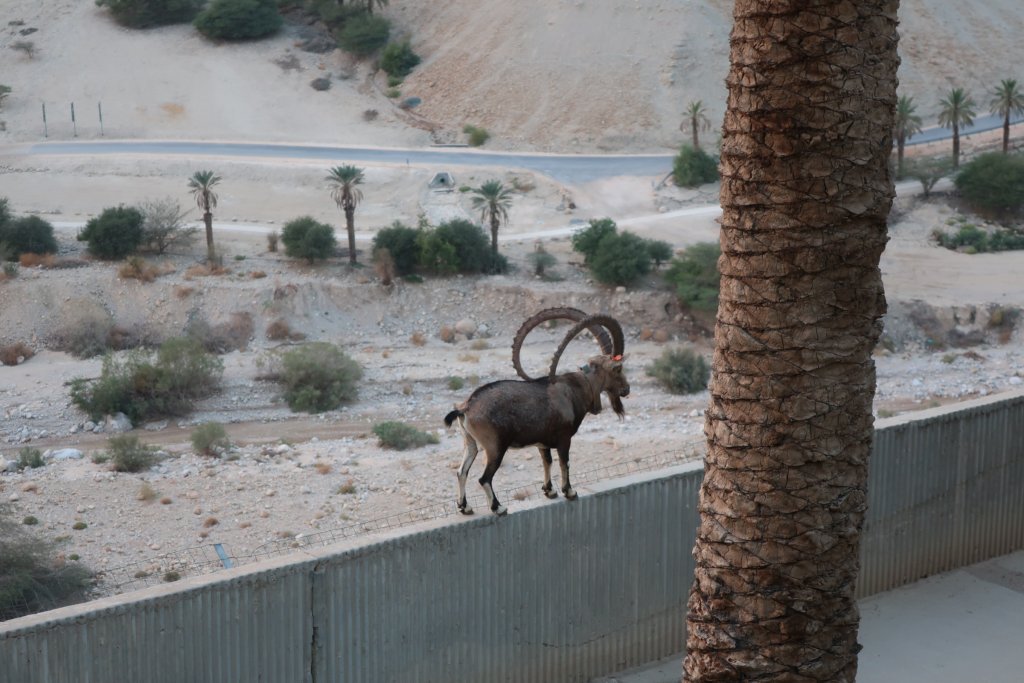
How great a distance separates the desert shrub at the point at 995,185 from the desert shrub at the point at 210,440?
32209mm

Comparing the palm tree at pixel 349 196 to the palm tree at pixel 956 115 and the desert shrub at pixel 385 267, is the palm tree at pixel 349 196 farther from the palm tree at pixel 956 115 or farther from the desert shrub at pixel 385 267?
the palm tree at pixel 956 115

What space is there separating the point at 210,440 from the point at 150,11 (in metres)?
50.3

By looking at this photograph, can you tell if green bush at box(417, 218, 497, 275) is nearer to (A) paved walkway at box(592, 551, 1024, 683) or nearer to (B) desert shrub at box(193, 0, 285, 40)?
(A) paved walkway at box(592, 551, 1024, 683)

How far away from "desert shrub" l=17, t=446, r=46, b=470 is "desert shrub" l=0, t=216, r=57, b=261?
16.3 meters

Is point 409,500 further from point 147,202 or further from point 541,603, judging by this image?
point 147,202

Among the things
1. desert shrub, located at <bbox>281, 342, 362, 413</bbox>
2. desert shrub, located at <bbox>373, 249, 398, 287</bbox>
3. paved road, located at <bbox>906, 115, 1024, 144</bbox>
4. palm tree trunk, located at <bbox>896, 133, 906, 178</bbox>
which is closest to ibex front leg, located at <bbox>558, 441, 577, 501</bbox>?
desert shrub, located at <bbox>281, 342, 362, 413</bbox>

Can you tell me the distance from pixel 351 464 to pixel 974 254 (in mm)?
26810

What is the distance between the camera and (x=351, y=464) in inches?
1053

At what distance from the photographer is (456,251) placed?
41531mm

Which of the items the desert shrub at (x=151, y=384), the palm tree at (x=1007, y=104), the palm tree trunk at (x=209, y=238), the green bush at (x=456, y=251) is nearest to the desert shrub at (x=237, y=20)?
the palm tree trunk at (x=209, y=238)

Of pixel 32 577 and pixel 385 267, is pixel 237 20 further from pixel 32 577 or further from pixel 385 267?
pixel 32 577

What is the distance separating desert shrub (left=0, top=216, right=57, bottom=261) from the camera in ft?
138

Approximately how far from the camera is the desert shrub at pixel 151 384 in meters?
32.1

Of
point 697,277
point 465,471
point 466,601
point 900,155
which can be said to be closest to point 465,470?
point 465,471
